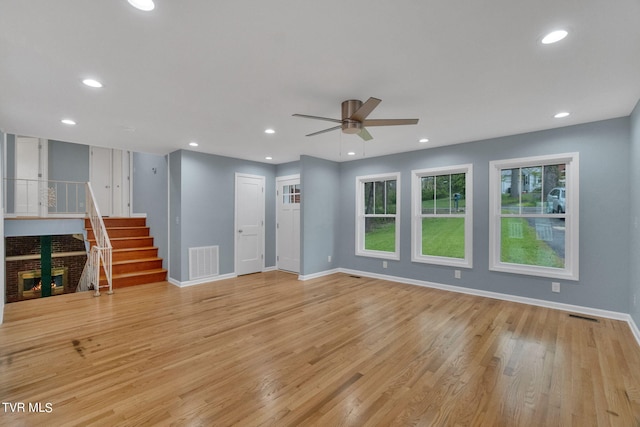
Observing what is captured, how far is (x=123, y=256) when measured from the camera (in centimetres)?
574

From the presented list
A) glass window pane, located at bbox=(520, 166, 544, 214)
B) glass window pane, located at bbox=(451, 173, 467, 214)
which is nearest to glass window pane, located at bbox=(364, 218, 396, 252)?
glass window pane, located at bbox=(451, 173, 467, 214)

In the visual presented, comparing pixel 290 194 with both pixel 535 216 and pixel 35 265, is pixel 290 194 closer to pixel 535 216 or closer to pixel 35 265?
pixel 535 216

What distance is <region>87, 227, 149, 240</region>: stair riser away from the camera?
604 centimetres

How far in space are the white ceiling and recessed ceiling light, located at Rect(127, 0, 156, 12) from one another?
0.15ft

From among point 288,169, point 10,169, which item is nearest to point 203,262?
point 288,169

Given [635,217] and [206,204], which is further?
[206,204]

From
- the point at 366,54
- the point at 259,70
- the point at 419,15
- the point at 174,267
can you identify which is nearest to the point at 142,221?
the point at 174,267

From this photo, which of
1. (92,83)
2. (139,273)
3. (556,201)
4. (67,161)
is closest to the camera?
(92,83)

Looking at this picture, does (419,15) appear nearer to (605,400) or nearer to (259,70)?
(259,70)

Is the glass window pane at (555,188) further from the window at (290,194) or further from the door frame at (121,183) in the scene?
the door frame at (121,183)

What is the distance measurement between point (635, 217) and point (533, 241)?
3.90 feet

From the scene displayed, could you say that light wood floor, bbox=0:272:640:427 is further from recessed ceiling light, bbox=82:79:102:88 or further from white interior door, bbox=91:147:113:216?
white interior door, bbox=91:147:113:216

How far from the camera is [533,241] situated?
435cm

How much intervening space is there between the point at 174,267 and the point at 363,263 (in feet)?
12.6
